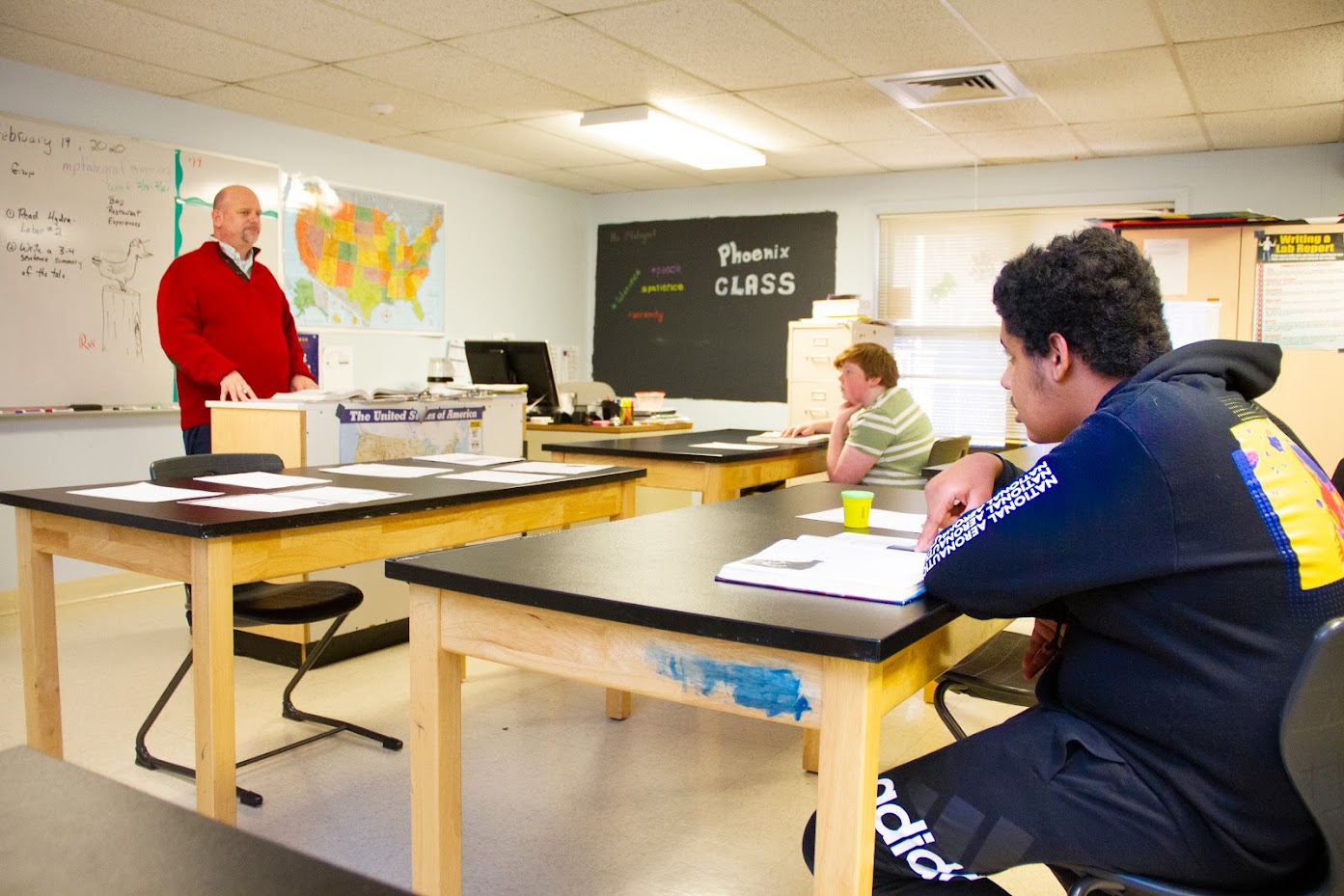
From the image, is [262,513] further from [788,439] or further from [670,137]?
[670,137]

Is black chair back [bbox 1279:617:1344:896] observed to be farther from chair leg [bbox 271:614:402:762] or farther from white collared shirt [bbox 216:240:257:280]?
white collared shirt [bbox 216:240:257:280]

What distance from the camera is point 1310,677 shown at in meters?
1.00

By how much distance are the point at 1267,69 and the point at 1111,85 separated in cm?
59

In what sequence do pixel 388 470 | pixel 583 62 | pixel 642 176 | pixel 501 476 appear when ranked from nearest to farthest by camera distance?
pixel 501 476, pixel 388 470, pixel 583 62, pixel 642 176

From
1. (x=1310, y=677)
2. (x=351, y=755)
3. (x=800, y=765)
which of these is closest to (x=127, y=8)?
(x=351, y=755)

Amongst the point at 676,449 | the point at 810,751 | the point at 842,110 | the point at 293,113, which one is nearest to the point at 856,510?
the point at 810,751

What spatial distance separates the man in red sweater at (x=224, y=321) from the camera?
140 inches

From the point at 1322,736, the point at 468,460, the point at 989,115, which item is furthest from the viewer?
the point at 989,115

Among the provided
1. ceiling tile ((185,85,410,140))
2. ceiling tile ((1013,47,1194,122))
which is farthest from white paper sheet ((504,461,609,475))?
ceiling tile ((185,85,410,140))

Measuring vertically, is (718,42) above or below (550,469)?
above

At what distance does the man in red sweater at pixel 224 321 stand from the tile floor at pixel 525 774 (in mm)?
965

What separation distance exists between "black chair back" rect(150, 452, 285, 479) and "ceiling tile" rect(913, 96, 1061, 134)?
3497 millimetres

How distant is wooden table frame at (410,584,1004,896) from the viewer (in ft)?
3.84

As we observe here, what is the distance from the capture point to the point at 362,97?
489cm
